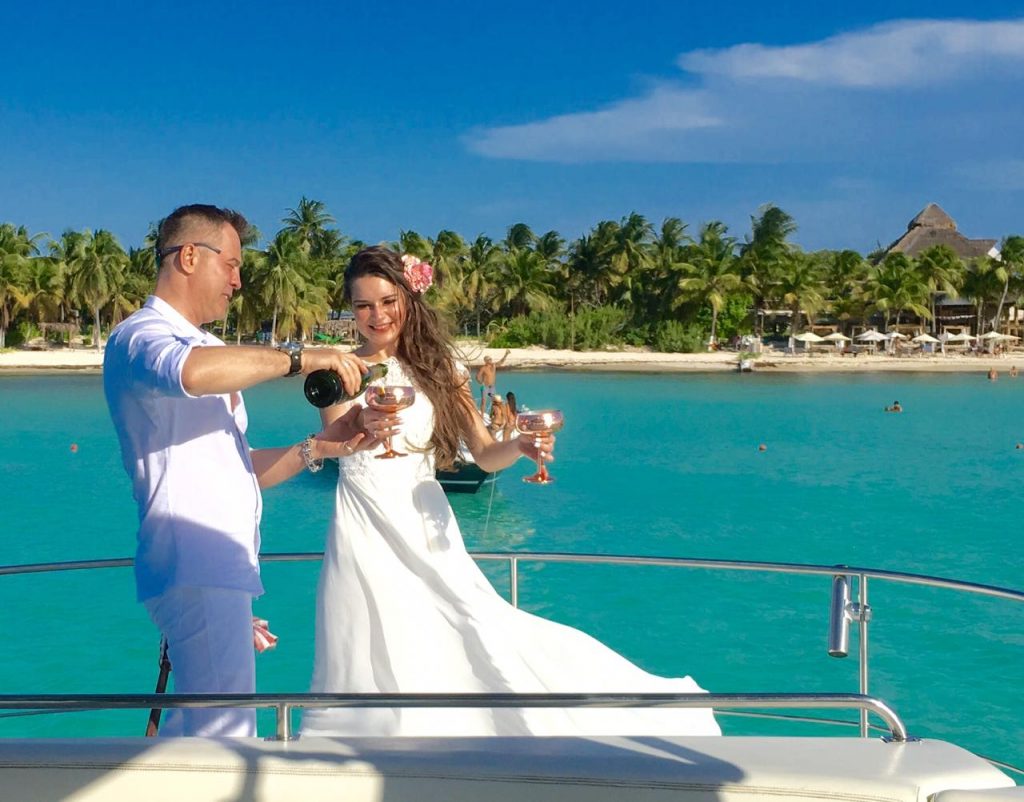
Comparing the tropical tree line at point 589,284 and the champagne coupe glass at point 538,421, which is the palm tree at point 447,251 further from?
the champagne coupe glass at point 538,421

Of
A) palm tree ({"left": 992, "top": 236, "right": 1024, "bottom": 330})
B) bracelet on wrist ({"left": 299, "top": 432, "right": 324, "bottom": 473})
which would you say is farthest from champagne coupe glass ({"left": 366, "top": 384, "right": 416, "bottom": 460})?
palm tree ({"left": 992, "top": 236, "right": 1024, "bottom": 330})

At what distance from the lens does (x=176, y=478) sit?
2.39m

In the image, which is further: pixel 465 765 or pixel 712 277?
pixel 712 277

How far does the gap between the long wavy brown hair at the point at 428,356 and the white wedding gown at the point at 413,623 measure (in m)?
0.06

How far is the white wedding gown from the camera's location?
3.42 m

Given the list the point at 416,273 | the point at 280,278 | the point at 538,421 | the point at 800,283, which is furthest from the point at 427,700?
the point at 800,283

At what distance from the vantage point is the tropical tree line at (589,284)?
212 ft

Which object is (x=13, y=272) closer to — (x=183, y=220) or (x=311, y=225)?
(x=311, y=225)

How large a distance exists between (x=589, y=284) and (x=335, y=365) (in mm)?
73029

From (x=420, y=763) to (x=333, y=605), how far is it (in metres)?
1.58

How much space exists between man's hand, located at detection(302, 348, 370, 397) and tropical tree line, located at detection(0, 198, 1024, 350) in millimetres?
62376

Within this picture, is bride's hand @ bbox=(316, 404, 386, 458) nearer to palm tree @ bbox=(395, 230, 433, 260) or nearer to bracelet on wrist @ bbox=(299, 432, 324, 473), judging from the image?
bracelet on wrist @ bbox=(299, 432, 324, 473)

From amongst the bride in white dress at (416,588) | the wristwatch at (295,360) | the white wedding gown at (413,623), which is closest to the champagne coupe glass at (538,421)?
the bride in white dress at (416,588)

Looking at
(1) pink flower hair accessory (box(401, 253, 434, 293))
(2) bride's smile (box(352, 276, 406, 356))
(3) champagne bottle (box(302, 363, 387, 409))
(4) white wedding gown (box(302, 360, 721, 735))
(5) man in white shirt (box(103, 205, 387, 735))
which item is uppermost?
(1) pink flower hair accessory (box(401, 253, 434, 293))
